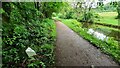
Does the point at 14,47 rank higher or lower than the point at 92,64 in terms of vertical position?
higher

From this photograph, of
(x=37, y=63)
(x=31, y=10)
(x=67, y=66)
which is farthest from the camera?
(x=31, y=10)

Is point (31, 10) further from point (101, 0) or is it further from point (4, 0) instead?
point (101, 0)

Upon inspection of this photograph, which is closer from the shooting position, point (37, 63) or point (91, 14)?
point (37, 63)

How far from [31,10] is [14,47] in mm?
4017

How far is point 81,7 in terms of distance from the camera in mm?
44844

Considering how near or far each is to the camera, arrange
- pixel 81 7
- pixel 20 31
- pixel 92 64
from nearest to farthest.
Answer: pixel 92 64, pixel 20 31, pixel 81 7

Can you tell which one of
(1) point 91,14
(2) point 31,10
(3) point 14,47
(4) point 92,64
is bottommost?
(1) point 91,14

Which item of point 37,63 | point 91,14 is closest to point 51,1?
point 37,63

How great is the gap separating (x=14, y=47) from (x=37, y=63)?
137cm

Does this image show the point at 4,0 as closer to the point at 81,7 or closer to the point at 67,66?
the point at 67,66

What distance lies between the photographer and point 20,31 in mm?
7551

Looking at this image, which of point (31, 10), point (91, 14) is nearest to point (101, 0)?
point (31, 10)

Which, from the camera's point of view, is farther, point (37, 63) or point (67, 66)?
point (67, 66)

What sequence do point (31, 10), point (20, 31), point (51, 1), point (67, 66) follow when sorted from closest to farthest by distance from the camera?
point (67, 66), point (20, 31), point (31, 10), point (51, 1)
